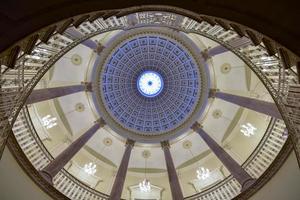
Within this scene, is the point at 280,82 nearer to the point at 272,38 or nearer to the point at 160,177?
the point at 272,38

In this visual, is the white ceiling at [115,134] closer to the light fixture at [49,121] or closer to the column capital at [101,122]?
the column capital at [101,122]

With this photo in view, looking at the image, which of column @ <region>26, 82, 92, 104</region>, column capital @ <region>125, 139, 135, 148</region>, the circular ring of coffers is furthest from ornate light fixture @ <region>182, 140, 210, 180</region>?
column @ <region>26, 82, 92, 104</region>

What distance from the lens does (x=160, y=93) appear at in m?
32.0

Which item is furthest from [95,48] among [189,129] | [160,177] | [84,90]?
[160,177]

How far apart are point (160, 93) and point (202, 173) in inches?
368

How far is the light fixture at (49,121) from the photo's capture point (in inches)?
1070

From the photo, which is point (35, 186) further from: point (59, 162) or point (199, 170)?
point (199, 170)

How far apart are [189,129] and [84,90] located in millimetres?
11085

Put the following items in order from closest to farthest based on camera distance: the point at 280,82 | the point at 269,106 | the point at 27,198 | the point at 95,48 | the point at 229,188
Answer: the point at 280,82 → the point at 27,198 → the point at 269,106 → the point at 229,188 → the point at 95,48

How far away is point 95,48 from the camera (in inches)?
1061

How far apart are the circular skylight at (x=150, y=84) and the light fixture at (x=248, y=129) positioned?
9.46 metres

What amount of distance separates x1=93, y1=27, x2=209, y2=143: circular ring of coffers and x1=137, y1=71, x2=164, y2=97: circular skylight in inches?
14.2

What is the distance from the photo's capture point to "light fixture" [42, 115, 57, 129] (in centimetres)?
2717

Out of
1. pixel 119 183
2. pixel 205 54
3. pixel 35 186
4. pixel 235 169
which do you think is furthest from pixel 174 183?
pixel 205 54
